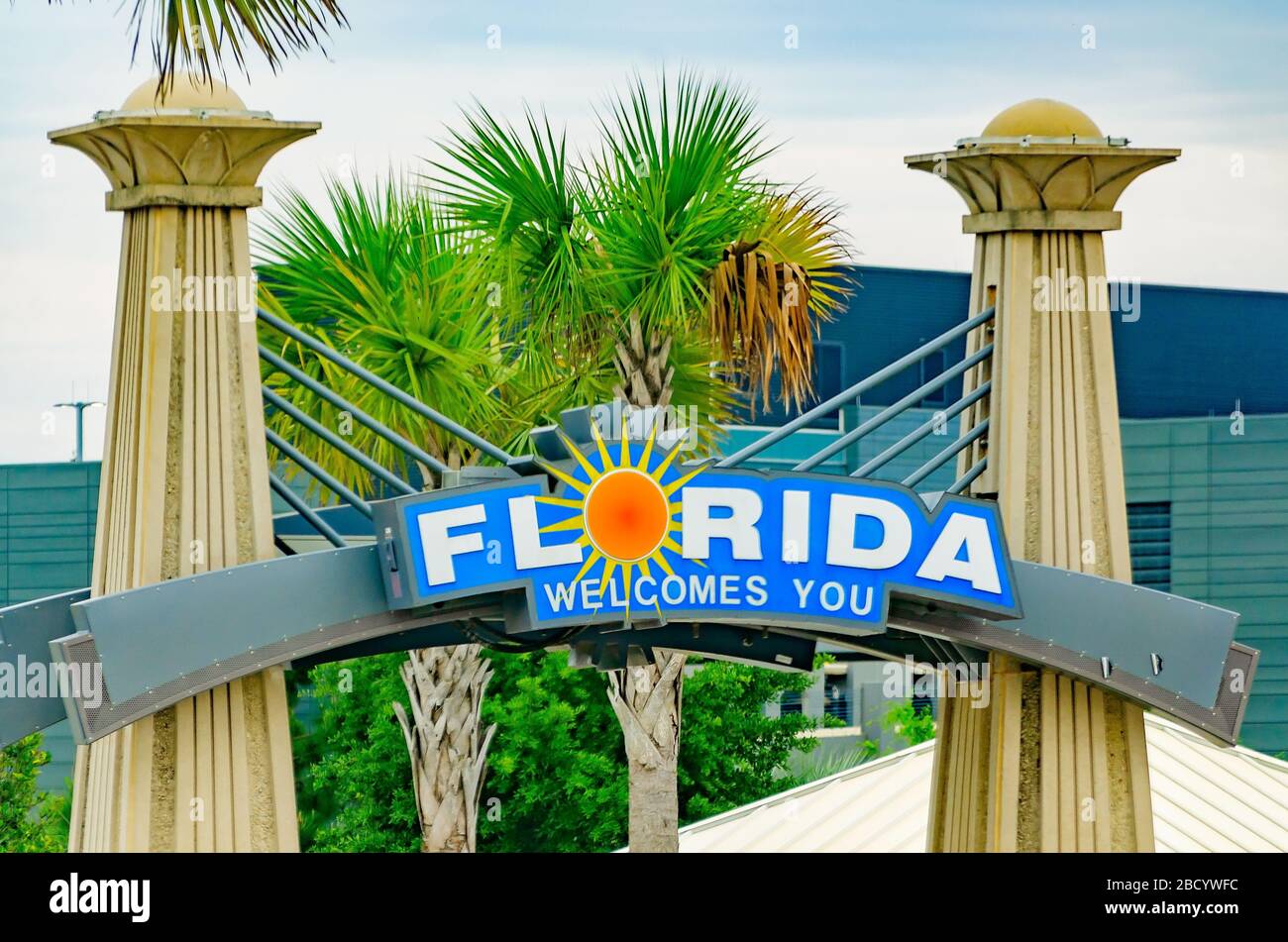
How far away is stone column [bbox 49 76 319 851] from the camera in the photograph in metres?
14.7

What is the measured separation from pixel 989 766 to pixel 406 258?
31.8 ft

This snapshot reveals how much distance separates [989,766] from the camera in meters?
16.7

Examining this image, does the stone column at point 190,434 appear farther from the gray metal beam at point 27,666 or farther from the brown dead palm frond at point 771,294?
the brown dead palm frond at point 771,294

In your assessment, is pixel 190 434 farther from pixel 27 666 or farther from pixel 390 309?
pixel 390 309

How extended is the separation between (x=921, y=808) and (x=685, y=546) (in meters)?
10.6

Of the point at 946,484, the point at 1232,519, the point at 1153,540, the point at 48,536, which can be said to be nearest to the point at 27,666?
the point at 48,536

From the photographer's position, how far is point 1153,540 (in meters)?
56.9

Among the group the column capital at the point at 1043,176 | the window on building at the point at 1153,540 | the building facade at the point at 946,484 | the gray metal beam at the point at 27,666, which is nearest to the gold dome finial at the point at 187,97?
the gray metal beam at the point at 27,666

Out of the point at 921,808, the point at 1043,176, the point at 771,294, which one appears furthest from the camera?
the point at 921,808

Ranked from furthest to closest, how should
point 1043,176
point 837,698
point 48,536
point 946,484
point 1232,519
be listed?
point 837,698
point 1232,519
point 946,484
point 48,536
point 1043,176

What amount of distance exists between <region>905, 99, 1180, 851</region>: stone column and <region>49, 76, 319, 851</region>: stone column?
5383mm

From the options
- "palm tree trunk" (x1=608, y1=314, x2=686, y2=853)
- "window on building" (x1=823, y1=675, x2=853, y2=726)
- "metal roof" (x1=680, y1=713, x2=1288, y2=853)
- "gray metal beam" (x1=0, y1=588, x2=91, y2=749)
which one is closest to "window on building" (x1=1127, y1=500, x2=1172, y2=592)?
"window on building" (x1=823, y1=675, x2=853, y2=726)

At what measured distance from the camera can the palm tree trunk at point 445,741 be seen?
2592cm

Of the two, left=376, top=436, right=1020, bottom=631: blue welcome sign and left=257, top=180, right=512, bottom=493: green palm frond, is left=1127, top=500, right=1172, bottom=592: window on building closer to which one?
left=257, top=180, right=512, bottom=493: green palm frond
